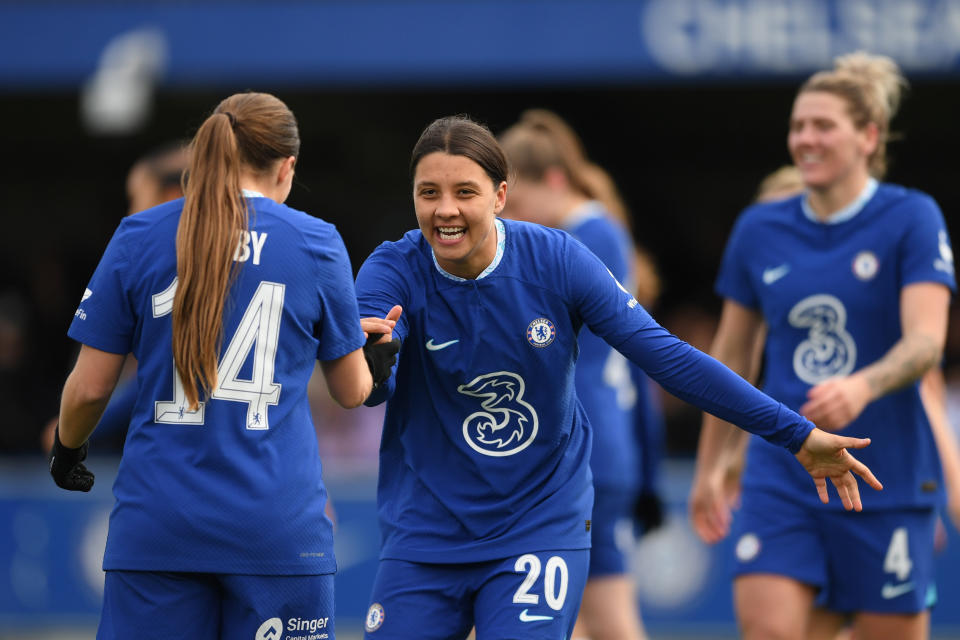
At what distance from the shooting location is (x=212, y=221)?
11.3 ft

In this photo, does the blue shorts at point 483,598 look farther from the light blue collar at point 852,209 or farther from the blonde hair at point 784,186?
the blonde hair at point 784,186

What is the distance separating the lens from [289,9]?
11.1 meters

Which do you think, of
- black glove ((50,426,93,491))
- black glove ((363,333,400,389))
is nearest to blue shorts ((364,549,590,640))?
black glove ((363,333,400,389))

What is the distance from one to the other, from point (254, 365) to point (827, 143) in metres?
2.41

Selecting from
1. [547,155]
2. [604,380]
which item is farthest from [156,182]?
[604,380]

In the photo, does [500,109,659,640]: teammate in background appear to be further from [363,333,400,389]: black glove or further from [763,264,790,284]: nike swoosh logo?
[363,333,400,389]: black glove

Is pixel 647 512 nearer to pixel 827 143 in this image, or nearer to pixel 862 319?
pixel 862 319

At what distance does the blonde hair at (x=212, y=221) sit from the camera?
11.1ft

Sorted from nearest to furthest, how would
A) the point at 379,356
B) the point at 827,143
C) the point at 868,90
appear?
1. the point at 379,356
2. the point at 827,143
3. the point at 868,90

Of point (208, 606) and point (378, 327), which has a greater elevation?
point (378, 327)

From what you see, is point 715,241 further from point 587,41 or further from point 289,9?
point 289,9

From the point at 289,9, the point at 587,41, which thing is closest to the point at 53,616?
the point at 289,9

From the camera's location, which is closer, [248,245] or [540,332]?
[248,245]

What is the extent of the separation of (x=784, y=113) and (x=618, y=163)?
2.28 m
